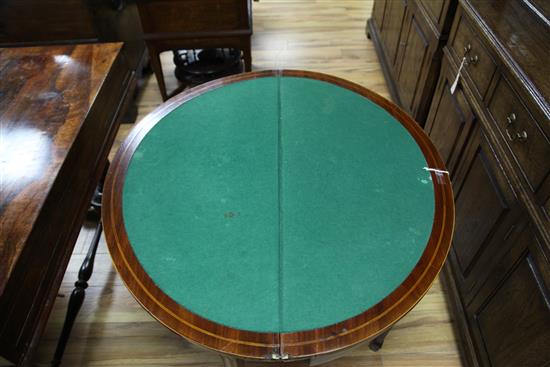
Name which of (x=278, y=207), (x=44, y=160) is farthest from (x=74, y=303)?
(x=278, y=207)

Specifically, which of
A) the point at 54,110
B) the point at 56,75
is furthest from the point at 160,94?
the point at 54,110

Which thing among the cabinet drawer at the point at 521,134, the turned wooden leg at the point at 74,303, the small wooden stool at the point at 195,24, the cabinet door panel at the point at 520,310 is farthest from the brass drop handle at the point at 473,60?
the turned wooden leg at the point at 74,303

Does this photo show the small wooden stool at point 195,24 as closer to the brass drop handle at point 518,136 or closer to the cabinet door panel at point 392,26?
the cabinet door panel at point 392,26

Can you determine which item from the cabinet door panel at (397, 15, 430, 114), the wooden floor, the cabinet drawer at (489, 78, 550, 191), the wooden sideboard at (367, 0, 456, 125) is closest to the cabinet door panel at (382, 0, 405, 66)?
the wooden sideboard at (367, 0, 456, 125)

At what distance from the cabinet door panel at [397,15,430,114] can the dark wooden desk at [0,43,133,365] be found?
4.01 ft

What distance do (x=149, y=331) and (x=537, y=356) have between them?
1.15 m

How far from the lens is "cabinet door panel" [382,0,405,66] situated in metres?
2.03

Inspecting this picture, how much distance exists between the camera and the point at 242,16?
184cm

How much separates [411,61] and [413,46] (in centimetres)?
7

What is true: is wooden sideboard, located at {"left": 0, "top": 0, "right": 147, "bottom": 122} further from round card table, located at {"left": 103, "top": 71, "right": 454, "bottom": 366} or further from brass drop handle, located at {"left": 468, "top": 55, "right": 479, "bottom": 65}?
brass drop handle, located at {"left": 468, "top": 55, "right": 479, "bottom": 65}

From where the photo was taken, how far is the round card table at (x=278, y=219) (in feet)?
2.45

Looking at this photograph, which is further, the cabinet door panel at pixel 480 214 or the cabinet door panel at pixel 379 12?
the cabinet door panel at pixel 379 12

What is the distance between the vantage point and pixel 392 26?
2.18 meters

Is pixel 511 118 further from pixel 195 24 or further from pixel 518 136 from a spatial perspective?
pixel 195 24
